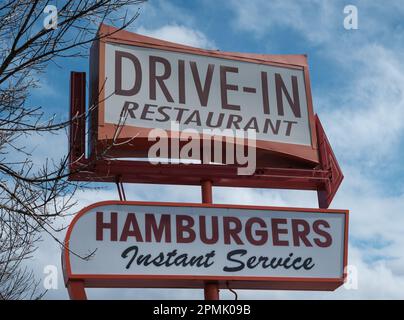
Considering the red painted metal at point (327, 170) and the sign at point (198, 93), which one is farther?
the red painted metal at point (327, 170)

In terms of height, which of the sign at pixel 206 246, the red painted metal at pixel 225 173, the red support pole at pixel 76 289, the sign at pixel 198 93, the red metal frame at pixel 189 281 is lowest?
the red support pole at pixel 76 289

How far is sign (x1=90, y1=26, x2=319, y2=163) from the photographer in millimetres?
10758

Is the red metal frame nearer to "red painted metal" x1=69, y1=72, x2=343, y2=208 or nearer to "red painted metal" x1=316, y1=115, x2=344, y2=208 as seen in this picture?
"red painted metal" x1=316, y1=115, x2=344, y2=208

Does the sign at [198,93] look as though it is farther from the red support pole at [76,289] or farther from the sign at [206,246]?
the red support pole at [76,289]

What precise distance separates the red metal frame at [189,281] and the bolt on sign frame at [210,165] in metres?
0.26

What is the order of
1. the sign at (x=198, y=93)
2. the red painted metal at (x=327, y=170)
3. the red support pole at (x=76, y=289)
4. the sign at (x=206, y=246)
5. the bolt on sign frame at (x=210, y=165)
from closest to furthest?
1. the red support pole at (x=76, y=289)
2. the sign at (x=206, y=246)
3. the bolt on sign frame at (x=210, y=165)
4. the sign at (x=198, y=93)
5. the red painted metal at (x=327, y=170)

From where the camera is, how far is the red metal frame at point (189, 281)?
959cm

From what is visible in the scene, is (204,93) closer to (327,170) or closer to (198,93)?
(198,93)

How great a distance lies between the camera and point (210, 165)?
35.8 feet

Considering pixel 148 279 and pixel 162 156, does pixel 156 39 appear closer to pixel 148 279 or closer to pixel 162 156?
pixel 162 156

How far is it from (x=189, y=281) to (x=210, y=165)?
1.90 meters

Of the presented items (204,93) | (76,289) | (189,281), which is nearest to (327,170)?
(204,93)

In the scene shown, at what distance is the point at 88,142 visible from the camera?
34.4ft

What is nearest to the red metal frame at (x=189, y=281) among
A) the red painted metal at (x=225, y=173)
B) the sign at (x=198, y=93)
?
the red painted metal at (x=225, y=173)
